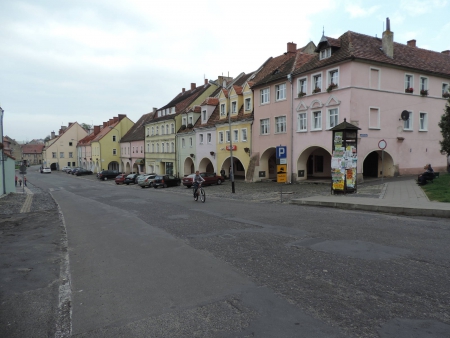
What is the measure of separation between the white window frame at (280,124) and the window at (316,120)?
11.2 feet

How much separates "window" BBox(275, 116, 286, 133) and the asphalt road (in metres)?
20.2

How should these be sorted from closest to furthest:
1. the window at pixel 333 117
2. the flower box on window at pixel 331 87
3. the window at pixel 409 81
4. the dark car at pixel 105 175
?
the flower box on window at pixel 331 87
the window at pixel 333 117
the window at pixel 409 81
the dark car at pixel 105 175

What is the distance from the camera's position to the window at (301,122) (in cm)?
2791

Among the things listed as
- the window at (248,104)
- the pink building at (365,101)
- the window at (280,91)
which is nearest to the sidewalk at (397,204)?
the pink building at (365,101)

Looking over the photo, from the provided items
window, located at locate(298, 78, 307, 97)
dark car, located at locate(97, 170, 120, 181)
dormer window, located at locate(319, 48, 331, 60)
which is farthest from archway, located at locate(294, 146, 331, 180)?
dark car, located at locate(97, 170, 120, 181)

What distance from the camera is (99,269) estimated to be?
271 inches

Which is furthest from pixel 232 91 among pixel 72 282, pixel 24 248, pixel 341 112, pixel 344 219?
pixel 72 282

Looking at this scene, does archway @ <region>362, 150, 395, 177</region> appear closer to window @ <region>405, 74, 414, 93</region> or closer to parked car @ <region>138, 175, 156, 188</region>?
window @ <region>405, 74, 414, 93</region>

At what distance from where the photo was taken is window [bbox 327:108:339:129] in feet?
82.0

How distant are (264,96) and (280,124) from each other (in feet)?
12.3

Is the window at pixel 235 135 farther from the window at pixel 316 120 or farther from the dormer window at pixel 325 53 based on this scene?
the dormer window at pixel 325 53

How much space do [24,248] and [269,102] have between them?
25808mm

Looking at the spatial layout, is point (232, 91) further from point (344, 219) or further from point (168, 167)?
point (344, 219)

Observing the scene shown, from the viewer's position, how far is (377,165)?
28766 millimetres
